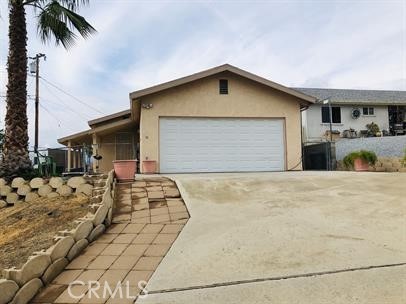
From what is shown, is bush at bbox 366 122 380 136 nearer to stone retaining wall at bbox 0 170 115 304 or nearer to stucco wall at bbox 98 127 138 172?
stucco wall at bbox 98 127 138 172

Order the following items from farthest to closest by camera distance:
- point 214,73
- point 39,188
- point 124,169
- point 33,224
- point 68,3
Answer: point 214,73 < point 68,3 < point 124,169 < point 39,188 < point 33,224

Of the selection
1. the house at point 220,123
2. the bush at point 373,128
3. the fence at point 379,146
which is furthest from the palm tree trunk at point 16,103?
the bush at point 373,128

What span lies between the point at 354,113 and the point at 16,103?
20012 mm

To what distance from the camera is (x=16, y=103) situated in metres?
10.2

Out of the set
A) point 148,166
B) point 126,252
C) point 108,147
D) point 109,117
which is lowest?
point 126,252

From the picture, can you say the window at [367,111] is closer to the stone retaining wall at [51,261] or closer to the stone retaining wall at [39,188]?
the stone retaining wall at [39,188]

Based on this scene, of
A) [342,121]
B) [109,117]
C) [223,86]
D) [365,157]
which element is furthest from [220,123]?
[342,121]

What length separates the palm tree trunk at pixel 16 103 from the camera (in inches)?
398

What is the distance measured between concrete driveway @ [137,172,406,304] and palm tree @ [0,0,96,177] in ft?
17.5

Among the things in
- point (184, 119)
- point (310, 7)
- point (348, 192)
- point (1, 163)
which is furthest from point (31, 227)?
point (310, 7)

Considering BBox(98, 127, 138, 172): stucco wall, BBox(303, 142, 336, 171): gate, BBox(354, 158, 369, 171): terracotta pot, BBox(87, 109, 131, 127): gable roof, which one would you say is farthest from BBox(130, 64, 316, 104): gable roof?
BBox(98, 127, 138, 172): stucco wall

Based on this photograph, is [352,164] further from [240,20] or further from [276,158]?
[240,20]

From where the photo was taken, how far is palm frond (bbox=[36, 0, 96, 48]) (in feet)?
35.3

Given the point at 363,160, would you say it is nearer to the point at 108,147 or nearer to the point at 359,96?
the point at 359,96
